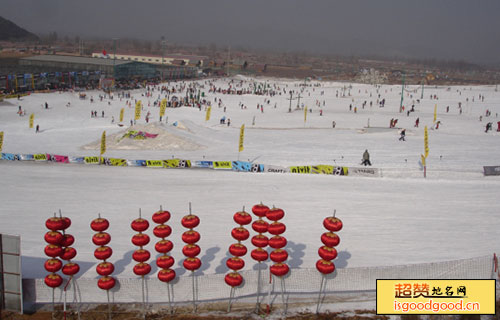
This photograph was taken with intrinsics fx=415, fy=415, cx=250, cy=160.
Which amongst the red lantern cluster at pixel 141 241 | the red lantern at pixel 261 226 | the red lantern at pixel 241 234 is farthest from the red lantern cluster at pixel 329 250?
the red lantern cluster at pixel 141 241

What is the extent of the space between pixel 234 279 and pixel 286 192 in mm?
10149

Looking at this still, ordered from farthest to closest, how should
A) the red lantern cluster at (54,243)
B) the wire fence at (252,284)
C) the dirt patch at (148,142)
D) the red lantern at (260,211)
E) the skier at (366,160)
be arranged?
the dirt patch at (148,142), the skier at (366,160), the red lantern at (260,211), the wire fence at (252,284), the red lantern cluster at (54,243)

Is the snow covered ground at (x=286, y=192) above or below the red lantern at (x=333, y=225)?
below

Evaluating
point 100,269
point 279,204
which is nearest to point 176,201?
point 279,204

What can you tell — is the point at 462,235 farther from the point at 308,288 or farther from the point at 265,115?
the point at 265,115

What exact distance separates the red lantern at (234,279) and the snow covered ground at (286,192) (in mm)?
2201

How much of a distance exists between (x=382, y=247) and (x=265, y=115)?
34.5 meters

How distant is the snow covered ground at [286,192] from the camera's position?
14320 millimetres

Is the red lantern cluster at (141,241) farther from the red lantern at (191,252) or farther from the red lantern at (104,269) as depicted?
the red lantern at (191,252)

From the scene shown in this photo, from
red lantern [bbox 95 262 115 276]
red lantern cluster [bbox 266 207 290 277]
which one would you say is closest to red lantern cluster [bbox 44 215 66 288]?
red lantern [bbox 95 262 115 276]

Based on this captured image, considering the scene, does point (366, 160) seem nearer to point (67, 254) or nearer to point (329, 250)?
point (329, 250)

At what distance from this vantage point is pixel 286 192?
20250 millimetres

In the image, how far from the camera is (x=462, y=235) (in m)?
15.5

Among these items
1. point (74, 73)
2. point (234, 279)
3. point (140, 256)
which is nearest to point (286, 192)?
point (234, 279)
